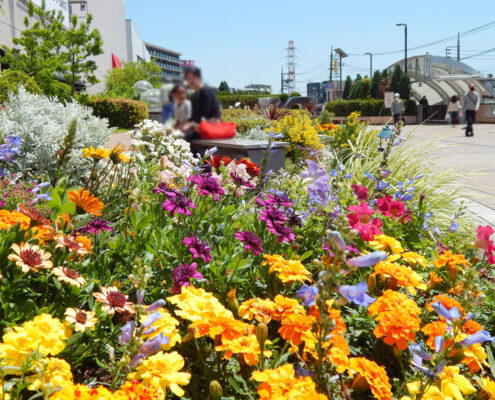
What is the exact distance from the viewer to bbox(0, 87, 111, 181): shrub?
148 inches

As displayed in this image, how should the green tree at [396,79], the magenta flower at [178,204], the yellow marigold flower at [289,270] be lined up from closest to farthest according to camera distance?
the yellow marigold flower at [289,270] → the magenta flower at [178,204] → the green tree at [396,79]

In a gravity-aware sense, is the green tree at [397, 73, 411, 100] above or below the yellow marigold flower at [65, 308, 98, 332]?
A: above

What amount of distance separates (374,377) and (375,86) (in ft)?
Answer: 122

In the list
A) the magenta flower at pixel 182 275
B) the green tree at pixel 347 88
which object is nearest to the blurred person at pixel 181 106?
the magenta flower at pixel 182 275

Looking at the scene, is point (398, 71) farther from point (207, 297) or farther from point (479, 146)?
point (207, 297)

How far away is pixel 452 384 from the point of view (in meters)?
1.32

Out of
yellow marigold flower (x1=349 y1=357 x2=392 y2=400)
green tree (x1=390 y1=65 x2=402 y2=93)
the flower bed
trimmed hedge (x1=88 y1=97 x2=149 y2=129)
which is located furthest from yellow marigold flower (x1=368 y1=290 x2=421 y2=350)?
green tree (x1=390 y1=65 x2=402 y2=93)

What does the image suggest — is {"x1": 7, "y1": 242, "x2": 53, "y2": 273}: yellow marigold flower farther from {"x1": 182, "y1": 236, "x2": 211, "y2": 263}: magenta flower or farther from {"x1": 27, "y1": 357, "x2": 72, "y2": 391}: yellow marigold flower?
{"x1": 182, "y1": 236, "x2": 211, "y2": 263}: magenta flower

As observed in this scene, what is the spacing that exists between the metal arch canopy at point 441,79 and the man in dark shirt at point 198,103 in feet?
106

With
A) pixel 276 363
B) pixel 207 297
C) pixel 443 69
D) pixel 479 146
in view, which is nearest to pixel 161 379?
pixel 207 297

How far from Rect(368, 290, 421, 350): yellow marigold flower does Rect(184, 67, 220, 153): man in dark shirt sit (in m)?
1.14

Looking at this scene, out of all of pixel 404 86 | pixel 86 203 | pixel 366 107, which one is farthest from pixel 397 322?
pixel 404 86

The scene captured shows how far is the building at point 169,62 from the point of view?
687 millimetres

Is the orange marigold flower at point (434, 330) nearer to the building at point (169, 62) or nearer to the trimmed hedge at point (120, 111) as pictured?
the building at point (169, 62)
